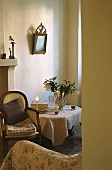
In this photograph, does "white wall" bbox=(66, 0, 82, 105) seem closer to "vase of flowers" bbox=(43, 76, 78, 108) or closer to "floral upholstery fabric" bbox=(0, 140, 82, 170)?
"vase of flowers" bbox=(43, 76, 78, 108)

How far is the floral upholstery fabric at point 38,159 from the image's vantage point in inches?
75.8

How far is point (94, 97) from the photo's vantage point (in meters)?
0.85

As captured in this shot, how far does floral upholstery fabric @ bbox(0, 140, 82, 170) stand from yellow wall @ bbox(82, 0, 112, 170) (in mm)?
1040

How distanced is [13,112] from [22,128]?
0.37 m

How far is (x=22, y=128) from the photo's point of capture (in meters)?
4.00

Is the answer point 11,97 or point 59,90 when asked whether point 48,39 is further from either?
point 11,97

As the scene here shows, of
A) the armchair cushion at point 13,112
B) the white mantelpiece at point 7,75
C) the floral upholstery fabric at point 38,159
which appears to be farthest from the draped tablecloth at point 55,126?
the floral upholstery fabric at point 38,159

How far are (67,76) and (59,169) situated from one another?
15.7 ft

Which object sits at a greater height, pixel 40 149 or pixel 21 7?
pixel 21 7

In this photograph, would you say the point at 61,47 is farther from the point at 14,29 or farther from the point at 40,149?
the point at 40,149

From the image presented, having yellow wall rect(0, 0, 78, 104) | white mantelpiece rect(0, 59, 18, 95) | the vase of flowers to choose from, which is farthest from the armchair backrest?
yellow wall rect(0, 0, 78, 104)

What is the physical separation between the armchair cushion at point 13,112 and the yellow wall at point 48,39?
1.11m

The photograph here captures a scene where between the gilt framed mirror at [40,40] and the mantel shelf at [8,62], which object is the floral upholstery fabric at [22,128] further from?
the gilt framed mirror at [40,40]

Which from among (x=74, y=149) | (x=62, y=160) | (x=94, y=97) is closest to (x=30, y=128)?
(x=74, y=149)
